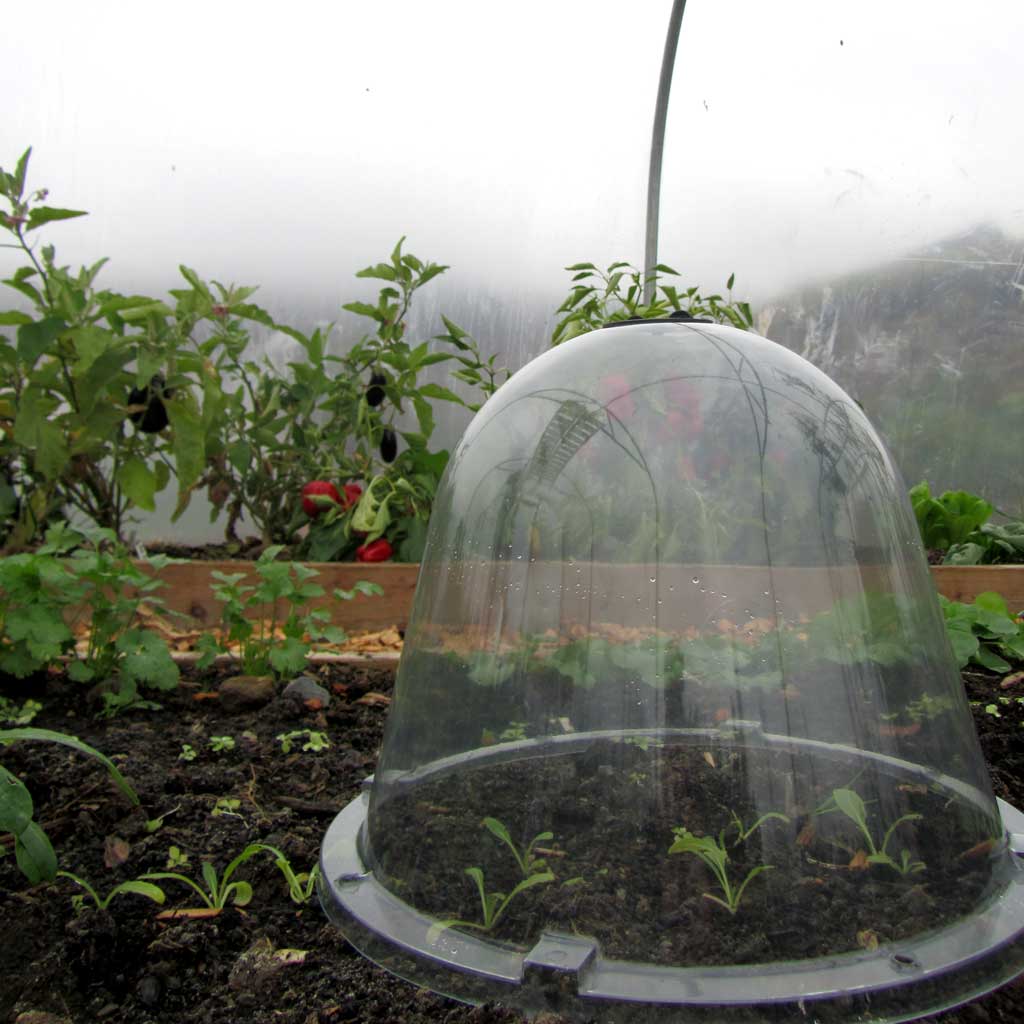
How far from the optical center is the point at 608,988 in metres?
0.68

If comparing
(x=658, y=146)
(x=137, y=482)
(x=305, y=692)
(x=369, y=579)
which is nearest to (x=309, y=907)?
(x=305, y=692)

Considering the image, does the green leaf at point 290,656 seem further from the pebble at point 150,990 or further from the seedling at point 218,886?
the pebble at point 150,990

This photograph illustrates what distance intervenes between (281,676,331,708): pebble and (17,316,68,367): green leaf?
3.60ft

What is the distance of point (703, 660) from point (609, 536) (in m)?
0.13

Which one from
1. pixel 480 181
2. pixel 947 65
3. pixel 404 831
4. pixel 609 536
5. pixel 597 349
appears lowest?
pixel 404 831

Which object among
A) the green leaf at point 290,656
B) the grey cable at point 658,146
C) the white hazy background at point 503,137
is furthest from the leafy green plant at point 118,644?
the white hazy background at point 503,137

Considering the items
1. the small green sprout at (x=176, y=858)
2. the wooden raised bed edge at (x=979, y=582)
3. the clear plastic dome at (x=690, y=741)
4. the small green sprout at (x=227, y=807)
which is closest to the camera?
the clear plastic dome at (x=690, y=741)

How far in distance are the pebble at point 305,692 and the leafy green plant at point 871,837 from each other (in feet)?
3.76

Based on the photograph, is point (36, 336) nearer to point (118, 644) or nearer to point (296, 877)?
point (118, 644)

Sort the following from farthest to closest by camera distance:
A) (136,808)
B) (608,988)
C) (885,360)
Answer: (885,360)
(136,808)
(608,988)

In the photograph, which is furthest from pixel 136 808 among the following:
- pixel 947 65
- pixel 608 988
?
pixel 947 65

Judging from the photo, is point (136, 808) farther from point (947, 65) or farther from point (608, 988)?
point (947, 65)

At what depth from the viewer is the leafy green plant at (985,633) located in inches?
65.4

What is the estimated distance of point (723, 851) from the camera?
2.45ft
